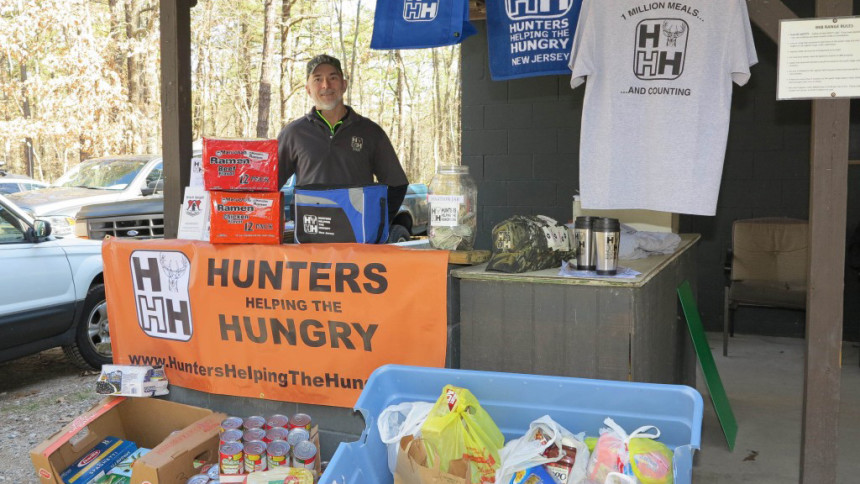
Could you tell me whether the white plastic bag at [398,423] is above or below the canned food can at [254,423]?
above

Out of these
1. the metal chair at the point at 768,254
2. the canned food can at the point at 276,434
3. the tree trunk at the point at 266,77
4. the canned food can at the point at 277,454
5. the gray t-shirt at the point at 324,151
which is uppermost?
the tree trunk at the point at 266,77

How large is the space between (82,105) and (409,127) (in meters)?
9.27

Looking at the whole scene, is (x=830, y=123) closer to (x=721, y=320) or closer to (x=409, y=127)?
(x=721, y=320)

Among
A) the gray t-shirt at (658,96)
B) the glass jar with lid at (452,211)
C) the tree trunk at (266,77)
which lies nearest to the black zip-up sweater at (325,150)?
the glass jar with lid at (452,211)

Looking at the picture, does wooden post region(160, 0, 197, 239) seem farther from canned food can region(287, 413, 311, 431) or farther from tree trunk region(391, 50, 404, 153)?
tree trunk region(391, 50, 404, 153)

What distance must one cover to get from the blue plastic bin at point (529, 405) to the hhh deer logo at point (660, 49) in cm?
160

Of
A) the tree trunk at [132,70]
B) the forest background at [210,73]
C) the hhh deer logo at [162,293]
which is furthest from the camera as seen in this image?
the tree trunk at [132,70]

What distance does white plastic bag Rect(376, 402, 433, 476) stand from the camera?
7.61 ft

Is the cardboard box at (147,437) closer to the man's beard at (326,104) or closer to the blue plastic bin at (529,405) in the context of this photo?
the blue plastic bin at (529,405)

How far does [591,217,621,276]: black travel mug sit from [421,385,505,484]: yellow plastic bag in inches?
37.1

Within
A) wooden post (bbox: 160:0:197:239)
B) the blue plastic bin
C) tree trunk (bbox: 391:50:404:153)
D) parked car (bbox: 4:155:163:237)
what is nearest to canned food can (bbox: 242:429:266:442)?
the blue plastic bin

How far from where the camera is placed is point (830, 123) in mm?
2732

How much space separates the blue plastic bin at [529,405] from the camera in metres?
2.17

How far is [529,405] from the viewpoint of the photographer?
238 centimetres
